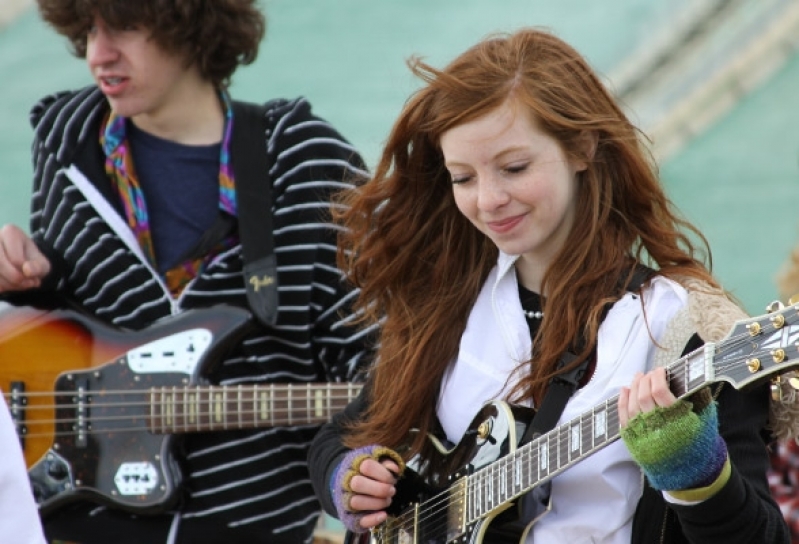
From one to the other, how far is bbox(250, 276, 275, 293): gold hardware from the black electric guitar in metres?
0.82

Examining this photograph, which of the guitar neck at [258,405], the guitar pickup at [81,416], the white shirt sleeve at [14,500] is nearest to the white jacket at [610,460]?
the white shirt sleeve at [14,500]

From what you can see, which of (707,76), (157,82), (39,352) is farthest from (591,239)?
(707,76)

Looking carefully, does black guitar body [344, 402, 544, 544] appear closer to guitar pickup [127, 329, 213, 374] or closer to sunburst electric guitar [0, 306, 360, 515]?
sunburst electric guitar [0, 306, 360, 515]

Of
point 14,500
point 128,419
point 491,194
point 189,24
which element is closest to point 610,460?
point 491,194

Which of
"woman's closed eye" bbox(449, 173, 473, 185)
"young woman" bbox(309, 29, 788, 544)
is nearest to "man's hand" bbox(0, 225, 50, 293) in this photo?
"young woman" bbox(309, 29, 788, 544)

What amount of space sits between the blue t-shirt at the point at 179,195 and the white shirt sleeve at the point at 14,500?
1625mm

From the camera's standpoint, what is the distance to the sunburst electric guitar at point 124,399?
3275 millimetres

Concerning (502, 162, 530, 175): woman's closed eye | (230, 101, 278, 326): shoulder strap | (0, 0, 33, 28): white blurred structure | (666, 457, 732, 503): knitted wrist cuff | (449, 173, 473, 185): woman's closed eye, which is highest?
(0, 0, 33, 28): white blurred structure

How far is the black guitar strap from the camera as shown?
2242 mm

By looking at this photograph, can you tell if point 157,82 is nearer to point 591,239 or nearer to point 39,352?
point 39,352

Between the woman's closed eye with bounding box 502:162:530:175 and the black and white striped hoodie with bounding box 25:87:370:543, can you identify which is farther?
the black and white striped hoodie with bounding box 25:87:370:543

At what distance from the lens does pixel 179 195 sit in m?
3.38

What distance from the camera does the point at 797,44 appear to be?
165 inches

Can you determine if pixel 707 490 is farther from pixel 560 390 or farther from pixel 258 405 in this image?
pixel 258 405
